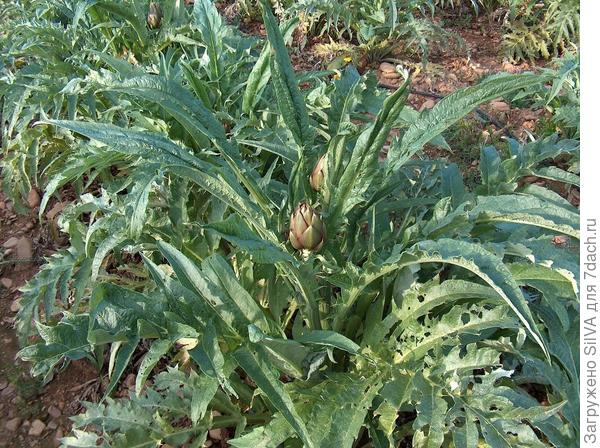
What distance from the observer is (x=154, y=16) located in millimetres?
2562

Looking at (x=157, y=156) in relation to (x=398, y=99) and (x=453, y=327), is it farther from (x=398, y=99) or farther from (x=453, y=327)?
(x=453, y=327)

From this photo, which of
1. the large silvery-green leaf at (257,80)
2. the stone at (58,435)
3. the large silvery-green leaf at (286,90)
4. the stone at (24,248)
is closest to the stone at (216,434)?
the stone at (58,435)

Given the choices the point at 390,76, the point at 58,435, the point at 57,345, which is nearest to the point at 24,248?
the point at 58,435

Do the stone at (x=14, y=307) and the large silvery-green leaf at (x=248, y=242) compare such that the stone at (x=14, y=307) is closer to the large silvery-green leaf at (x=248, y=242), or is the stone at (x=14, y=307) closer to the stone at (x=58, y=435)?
the stone at (x=58, y=435)

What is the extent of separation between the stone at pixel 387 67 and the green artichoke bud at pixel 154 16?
124 centimetres

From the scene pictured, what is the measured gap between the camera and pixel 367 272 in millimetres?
1382

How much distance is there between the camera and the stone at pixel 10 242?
251 cm

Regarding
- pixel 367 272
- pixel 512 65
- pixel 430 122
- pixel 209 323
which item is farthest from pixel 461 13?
pixel 209 323

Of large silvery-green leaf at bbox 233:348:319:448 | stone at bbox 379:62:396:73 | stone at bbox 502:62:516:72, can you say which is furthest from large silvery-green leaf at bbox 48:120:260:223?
stone at bbox 502:62:516:72

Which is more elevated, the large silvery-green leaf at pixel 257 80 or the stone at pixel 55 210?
the large silvery-green leaf at pixel 257 80

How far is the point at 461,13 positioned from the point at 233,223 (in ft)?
9.76

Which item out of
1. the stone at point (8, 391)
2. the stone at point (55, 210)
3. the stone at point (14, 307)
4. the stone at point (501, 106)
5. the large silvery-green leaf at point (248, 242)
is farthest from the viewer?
the stone at point (501, 106)

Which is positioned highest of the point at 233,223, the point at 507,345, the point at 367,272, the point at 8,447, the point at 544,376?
the point at 233,223

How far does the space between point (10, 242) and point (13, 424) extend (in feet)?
2.89
